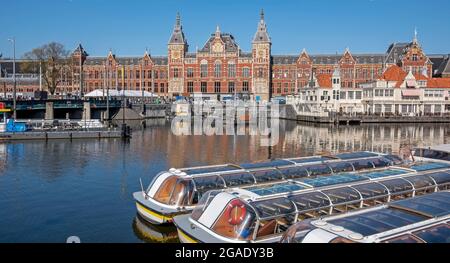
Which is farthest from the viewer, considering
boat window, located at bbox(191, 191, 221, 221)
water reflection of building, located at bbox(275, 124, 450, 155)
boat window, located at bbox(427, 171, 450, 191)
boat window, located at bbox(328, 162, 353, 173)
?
water reflection of building, located at bbox(275, 124, 450, 155)

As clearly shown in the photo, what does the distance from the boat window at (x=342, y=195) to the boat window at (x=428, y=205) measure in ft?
7.89

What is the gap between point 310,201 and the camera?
13359 millimetres

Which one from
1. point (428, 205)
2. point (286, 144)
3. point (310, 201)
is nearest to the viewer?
point (428, 205)

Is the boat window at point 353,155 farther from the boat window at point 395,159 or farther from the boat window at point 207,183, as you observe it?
the boat window at point 207,183

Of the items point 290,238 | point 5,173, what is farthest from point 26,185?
point 290,238

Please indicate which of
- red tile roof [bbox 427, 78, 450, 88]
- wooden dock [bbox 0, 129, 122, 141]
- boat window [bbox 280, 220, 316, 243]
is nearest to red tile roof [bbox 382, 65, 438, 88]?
red tile roof [bbox 427, 78, 450, 88]

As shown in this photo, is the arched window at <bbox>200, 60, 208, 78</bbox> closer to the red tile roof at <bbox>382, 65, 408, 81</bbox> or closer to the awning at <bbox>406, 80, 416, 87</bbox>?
the red tile roof at <bbox>382, 65, 408, 81</bbox>

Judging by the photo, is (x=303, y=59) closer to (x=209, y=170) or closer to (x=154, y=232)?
(x=209, y=170)

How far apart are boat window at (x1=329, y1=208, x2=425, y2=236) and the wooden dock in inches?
1386

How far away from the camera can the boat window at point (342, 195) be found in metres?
14.0

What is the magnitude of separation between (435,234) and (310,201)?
4.14m

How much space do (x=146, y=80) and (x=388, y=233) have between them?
94857 millimetres

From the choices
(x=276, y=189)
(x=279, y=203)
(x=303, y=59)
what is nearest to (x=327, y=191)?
→ (x=276, y=189)

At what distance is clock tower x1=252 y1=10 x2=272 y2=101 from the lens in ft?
301
